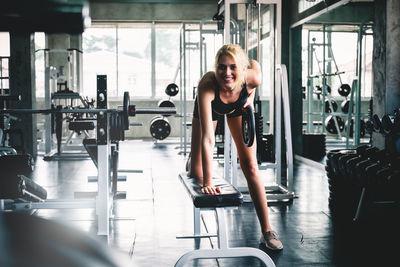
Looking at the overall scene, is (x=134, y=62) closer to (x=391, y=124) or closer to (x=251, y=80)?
(x=391, y=124)

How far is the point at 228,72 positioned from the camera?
88.6 inches

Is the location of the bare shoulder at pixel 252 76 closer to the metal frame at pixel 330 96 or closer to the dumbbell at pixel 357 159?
the dumbbell at pixel 357 159

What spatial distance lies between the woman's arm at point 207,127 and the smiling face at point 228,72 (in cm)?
7

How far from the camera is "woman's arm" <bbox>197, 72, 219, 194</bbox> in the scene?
211cm

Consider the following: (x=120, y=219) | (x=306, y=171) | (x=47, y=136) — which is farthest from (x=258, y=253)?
(x=47, y=136)

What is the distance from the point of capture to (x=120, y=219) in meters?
3.35

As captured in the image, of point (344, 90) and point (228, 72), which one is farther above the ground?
point (344, 90)

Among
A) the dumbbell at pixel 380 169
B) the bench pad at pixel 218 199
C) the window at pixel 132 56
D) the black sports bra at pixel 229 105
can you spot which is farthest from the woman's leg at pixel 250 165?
the window at pixel 132 56

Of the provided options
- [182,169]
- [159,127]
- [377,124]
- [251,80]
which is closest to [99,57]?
[159,127]

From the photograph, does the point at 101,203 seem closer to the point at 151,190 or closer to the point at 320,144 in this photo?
the point at 151,190

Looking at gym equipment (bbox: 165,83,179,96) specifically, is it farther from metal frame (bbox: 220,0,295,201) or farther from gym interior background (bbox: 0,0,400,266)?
A: metal frame (bbox: 220,0,295,201)

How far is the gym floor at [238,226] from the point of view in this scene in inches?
99.1

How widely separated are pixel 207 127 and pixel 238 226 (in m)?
1.23

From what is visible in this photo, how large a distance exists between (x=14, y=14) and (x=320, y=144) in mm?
6804
